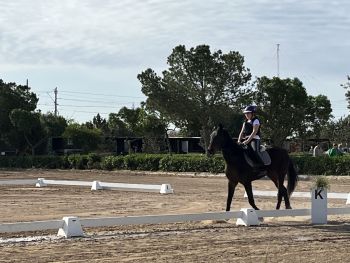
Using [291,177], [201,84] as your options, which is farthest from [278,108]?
[291,177]

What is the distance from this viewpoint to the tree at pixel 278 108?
47812mm

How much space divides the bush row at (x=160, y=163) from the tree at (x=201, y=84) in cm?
523

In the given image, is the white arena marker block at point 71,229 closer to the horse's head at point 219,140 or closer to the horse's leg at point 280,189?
the horse's head at point 219,140

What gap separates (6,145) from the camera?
61031 mm

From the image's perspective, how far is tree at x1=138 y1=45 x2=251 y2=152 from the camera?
45.0m

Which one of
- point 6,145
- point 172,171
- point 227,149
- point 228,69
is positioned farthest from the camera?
point 6,145

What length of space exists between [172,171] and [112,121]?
110 feet

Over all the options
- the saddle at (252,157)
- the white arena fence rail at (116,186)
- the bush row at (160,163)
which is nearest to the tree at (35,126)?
the bush row at (160,163)

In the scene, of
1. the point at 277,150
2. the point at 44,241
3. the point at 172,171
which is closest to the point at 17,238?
the point at 44,241

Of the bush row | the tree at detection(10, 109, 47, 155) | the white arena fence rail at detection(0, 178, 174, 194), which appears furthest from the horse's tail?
the tree at detection(10, 109, 47, 155)

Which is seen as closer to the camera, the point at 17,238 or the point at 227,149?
the point at 17,238

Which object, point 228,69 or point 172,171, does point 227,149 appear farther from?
point 228,69

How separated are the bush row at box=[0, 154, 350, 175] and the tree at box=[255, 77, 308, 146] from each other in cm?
925

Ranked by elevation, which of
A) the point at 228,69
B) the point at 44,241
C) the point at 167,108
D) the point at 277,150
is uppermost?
the point at 228,69
